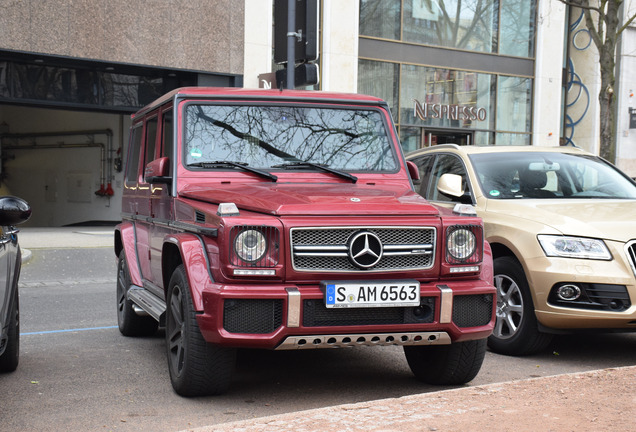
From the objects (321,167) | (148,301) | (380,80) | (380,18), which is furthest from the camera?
(380,80)

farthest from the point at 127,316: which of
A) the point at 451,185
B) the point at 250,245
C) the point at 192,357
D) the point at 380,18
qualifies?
the point at 380,18

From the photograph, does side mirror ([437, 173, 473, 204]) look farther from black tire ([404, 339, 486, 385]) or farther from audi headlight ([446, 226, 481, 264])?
audi headlight ([446, 226, 481, 264])

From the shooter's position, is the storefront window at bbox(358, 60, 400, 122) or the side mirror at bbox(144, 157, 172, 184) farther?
the storefront window at bbox(358, 60, 400, 122)

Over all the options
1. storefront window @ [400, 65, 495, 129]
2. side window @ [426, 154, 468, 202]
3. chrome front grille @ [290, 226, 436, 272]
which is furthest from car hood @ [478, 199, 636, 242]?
storefront window @ [400, 65, 495, 129]

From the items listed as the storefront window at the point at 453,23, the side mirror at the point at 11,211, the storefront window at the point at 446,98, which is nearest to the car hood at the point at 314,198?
the side mirror at the point at 11,211

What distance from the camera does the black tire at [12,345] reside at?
18.5 ft

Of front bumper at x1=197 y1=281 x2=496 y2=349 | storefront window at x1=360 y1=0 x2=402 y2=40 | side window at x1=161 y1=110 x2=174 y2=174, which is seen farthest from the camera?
storefront window at x1=360 y1=0 x2=402 y2=40

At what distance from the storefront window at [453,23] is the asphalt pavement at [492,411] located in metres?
21.3

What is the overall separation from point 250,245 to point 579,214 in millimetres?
3013

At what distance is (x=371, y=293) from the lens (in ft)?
15.6

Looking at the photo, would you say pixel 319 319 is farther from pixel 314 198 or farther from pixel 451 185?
pixel 451 185

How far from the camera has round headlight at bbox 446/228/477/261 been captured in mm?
4969

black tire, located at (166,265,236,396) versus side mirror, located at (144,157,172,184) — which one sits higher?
side mirror, located at (144,157,172,184)

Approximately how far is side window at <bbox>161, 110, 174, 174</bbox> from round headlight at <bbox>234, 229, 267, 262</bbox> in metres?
1.54
